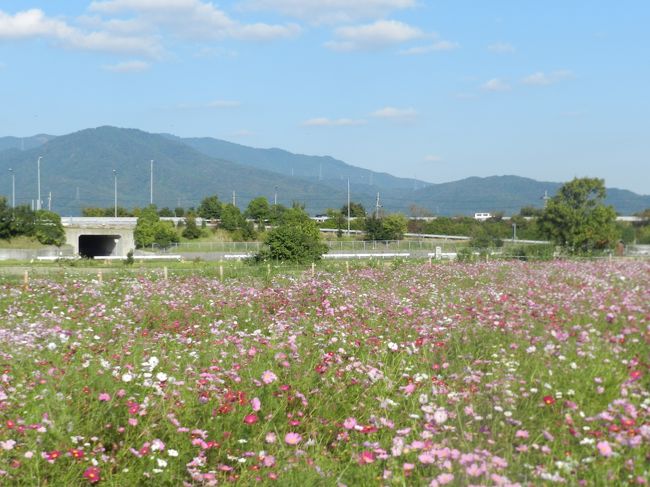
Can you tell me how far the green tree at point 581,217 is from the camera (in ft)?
165

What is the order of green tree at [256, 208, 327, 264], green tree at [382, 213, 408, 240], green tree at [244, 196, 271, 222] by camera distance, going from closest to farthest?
green tree at [256, 208, 327, 264]
green tree at [382, 213, 408, 240]
green tree at [244, 196, 271, 222]

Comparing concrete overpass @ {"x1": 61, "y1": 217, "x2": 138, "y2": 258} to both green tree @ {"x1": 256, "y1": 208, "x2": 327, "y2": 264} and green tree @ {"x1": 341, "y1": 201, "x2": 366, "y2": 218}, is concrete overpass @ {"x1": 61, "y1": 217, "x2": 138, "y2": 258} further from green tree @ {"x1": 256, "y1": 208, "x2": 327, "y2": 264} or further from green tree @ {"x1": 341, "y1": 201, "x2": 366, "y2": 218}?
green tree @ {"x1": 341, "y1": 201, "x2": 366, "y2": 218}

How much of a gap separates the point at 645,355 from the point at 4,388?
5.37 metres

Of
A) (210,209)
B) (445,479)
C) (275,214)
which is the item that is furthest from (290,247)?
(210,209)

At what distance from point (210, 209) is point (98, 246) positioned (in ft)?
63.4

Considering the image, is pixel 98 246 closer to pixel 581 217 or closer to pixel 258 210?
pixel 258 210

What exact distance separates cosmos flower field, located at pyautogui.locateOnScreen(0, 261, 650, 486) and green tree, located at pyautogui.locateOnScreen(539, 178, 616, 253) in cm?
4403

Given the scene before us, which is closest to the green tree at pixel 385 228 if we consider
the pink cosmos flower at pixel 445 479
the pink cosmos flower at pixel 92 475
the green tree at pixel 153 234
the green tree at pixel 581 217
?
the green tree at pixel 153 234

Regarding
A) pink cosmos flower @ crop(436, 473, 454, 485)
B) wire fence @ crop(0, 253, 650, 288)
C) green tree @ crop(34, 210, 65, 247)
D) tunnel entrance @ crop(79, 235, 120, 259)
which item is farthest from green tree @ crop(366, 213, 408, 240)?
pink cosmos flower @ crop(436, 473, 454, 485)

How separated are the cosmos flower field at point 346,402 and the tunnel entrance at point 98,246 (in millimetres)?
64283

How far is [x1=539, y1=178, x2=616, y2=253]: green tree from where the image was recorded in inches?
1978

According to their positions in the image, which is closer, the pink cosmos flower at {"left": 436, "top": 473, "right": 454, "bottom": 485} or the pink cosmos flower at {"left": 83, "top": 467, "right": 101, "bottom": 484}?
the pink cosmos flower at {"left": 436, "top": 473, "right": 454, "bottom": 485}

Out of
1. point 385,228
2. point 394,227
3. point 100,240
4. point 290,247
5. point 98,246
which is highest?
point 394,227

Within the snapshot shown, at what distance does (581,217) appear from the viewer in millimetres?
50312
